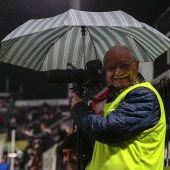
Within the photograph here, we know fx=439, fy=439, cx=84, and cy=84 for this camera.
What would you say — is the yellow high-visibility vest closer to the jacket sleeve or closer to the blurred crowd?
the jacket sleeve

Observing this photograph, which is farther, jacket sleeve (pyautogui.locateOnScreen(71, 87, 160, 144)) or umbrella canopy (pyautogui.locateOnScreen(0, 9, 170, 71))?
umbrella canopy (pyautogui.locateOnScreen(0, 9, 170, 71))

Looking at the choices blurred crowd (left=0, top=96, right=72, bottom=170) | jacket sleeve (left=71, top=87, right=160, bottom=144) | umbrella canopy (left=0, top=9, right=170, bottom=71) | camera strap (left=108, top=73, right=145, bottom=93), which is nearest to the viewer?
jacket sleeve (left=71, top=87, right=160, bottom=144)

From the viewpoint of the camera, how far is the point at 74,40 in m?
3.25

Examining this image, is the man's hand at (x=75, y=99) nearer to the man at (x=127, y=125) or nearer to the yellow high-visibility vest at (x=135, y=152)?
the man at (x=127, y=125)

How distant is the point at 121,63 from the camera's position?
2.09m

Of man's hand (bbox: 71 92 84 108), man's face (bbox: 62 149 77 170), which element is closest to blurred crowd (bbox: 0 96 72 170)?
man's face (bbox: 62 149 77 170)

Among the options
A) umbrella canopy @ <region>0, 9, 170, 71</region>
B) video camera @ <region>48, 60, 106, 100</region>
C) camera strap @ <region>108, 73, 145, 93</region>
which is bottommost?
camera strap @ <region>108, 73, 145, 93</region>

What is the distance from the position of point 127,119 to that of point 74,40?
4.77ft

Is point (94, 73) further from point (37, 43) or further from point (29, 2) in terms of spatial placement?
point (29, 2)

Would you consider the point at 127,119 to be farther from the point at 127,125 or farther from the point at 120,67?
the point at 120,67

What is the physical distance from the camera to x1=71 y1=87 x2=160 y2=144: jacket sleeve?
190 centimetres

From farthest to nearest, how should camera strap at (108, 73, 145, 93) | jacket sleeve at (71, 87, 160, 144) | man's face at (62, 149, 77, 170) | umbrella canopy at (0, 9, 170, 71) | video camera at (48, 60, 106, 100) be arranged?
man's face at (62, 149, 77, 170) → umbrella canopy at (0, 9, 170, 71) → video camera at (48, 60, 106, 100) → camera strap at (108, 73, 145, 93) → jacket sleeve at (71, 87, 160, 144)

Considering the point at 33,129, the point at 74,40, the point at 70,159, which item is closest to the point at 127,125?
the point at 70,159

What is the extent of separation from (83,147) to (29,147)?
952cm
